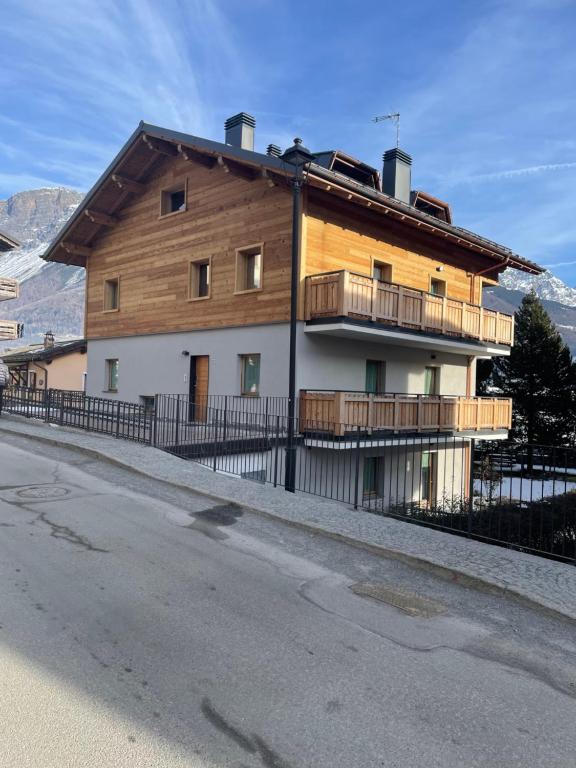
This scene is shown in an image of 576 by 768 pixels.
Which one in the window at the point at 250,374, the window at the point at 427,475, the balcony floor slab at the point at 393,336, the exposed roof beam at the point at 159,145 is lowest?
the window at the point at 427,475

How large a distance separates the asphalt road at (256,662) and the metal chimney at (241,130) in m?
16.8

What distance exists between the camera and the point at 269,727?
10.5 ft

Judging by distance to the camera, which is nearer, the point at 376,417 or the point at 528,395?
the point at 376,417

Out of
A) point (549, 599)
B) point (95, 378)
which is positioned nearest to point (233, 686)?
point (549, 599)

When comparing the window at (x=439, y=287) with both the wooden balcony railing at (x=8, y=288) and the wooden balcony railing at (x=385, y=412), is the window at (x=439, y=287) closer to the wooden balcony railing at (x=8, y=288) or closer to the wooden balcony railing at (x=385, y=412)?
the wooden balcony railing at (x=385, y=412)

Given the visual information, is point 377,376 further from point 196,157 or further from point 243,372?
point 196,157

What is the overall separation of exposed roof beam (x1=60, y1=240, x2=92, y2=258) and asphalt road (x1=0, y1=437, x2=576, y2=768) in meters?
19.0

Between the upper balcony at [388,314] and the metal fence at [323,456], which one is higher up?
the upper balcony at [388,314]

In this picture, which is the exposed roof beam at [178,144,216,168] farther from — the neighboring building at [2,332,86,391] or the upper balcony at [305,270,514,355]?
the neighboring building at [2,332,86,391]

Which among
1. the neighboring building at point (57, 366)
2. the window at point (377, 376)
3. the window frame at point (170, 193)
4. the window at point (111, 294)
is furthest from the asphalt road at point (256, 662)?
the neighboring building at point (57, 366)

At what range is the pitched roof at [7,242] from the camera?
30.9m

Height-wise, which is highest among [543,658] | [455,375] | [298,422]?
[455,375]

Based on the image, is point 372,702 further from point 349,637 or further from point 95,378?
point 95,378

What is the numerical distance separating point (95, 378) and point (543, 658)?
21.4 meters
